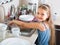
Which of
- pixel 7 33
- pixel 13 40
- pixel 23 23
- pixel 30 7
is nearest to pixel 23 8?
pixel 30 7

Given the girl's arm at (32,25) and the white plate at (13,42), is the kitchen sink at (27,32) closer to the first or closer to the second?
the girl's arm at (32,25)

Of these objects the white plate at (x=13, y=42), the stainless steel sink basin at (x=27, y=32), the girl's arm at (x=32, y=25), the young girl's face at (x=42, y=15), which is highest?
the young girl's face at (x=42, y=15)

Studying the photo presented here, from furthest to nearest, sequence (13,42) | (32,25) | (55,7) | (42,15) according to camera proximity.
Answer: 1. (55,7)
2. (42,15)
3. (32,25)
4. (13,42)

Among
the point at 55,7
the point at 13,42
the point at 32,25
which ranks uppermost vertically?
the point at 55,7

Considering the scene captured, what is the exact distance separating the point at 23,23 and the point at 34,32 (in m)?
0.17

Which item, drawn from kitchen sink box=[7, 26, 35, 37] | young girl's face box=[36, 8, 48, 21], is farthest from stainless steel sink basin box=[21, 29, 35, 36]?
young girl's face box=[36, 8, 48, 21]

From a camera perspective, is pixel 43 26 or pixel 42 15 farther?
pixel 42 15

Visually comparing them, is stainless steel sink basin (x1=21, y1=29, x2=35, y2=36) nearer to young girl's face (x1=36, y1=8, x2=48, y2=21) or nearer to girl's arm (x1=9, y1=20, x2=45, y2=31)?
girl's arm (x1=9, y1=20, x2=45, y2=31)

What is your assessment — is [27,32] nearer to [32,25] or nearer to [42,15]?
[32,25]

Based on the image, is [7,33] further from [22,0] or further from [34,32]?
[22,0]

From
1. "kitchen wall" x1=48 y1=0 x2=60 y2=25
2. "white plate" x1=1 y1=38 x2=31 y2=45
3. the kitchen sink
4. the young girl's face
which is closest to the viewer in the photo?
"white plate" x1=1 y1=38 x2=31 y2=45

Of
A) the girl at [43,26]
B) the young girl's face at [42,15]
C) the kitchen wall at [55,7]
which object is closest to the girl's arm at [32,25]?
the girl at [43,26]

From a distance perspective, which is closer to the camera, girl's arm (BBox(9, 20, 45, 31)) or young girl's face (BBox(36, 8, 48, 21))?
girl's arm (BBox(9, 20, 45, 31))

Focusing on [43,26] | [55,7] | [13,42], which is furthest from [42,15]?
[13,42]
